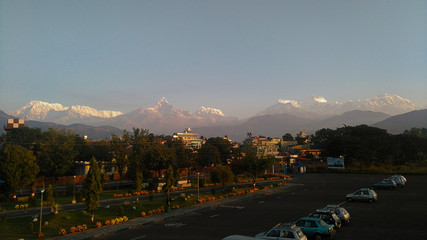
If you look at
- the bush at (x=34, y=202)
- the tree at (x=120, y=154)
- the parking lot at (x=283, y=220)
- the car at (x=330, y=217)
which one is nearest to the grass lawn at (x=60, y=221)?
the parking lot at (x=283, y=220)

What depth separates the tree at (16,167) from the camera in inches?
1604

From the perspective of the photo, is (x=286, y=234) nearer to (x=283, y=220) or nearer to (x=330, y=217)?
(x=330, y=217)

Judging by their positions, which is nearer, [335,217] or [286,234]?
[286,234]

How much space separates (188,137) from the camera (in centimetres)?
17525

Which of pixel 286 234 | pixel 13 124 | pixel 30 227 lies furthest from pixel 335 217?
pixel 13 124

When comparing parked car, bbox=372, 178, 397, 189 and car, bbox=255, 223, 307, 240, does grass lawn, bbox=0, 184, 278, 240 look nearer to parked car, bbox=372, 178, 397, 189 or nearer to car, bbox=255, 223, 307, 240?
car, bbox=255, 223, 307, 240

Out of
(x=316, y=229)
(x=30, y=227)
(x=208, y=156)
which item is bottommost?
(x=30, y=227)

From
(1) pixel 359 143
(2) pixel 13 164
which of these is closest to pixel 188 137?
(1) pixel 359 143

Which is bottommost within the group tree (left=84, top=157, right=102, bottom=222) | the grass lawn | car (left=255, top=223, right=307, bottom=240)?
the grass lawn

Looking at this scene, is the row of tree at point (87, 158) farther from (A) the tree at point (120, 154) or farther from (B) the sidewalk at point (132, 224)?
(B) the sidewalk at point (132, 224)

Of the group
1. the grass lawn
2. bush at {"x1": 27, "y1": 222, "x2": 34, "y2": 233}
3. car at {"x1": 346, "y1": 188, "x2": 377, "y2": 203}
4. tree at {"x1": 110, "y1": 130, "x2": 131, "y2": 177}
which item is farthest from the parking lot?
tree at {"x1": 110, "y1": 130, "x2": 131, "y2": 177}

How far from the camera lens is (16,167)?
1645 inches

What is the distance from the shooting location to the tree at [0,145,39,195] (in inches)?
1604

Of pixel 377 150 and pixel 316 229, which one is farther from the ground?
pixel 377 150
